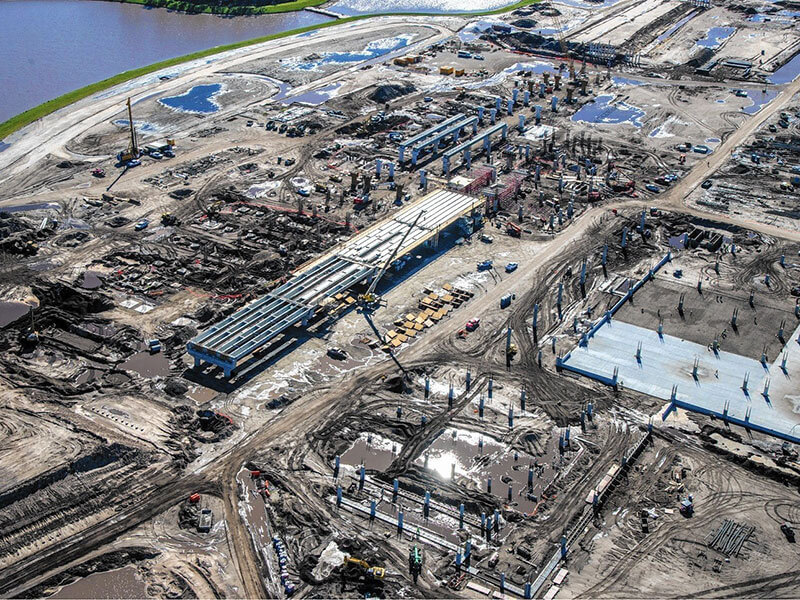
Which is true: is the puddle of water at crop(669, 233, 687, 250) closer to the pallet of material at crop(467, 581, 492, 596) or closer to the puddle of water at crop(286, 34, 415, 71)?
the pallet of material at crop(467, 581, 492, 596)

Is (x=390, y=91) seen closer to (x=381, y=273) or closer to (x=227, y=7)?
(x=381, y=273)

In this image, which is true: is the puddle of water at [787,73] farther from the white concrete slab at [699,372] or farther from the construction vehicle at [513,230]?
the white concrete slab at [699,372]

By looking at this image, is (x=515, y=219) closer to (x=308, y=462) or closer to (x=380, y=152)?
(x=380, y=152)

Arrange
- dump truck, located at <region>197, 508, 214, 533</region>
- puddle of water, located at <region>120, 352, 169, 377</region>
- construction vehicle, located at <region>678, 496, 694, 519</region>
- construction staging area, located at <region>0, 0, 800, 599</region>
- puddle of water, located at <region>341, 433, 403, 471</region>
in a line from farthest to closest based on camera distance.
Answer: puddle of water, located at <region>120, 352, 169, 377</region> → puddle of water, located at <region>341, 433, 403, 471</region> → construction vehicle, located at <region>678, 496, 694, 519</region> → dump truck, located at <region>197, 508, 214, 533</region> → construction staging area, located at <region>0, 0, 800, 599</region>

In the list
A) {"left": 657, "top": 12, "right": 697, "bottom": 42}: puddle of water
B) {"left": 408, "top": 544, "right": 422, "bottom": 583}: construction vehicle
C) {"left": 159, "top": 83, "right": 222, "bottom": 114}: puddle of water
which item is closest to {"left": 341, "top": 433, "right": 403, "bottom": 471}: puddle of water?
{"left": 408, "top": 544, "right": 422, "bottom": 583}: construction vehicle

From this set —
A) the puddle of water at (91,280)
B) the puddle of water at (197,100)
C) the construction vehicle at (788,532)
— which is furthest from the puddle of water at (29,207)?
the construction vehicle at (788,532)
